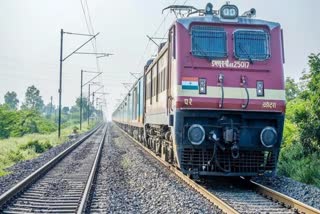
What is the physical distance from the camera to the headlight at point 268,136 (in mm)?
9977

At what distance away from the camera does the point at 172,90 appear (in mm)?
10500

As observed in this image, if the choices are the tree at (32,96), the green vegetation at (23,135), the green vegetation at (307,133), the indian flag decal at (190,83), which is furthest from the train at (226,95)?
the tree at (32,96)

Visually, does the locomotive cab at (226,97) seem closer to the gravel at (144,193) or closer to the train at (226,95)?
the train at (226,95)

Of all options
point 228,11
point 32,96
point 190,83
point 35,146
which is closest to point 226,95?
point 190,83

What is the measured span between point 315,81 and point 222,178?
598 cm

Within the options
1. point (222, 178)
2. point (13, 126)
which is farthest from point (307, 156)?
point (13, 126)

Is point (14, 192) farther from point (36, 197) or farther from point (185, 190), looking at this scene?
point (185, 190)

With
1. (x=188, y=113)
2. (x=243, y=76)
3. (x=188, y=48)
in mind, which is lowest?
(x=188, y=113)

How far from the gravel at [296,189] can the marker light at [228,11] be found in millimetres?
3940

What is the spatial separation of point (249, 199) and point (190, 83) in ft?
8.96

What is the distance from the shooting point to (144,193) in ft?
30.7

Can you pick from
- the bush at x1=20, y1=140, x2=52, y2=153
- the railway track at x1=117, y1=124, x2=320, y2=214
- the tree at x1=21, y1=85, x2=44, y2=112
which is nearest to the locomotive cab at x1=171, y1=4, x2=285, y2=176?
the railway track at x1=117, y1=124, x2=320, y2=214

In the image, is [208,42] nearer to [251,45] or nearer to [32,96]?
[251,45]

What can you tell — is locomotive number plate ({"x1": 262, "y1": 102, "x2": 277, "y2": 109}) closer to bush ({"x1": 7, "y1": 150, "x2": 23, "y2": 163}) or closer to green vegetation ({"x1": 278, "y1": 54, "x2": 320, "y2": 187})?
green vegetation ({"x1": 278, "y1": 54, "x2": 320, "y2": 187})
